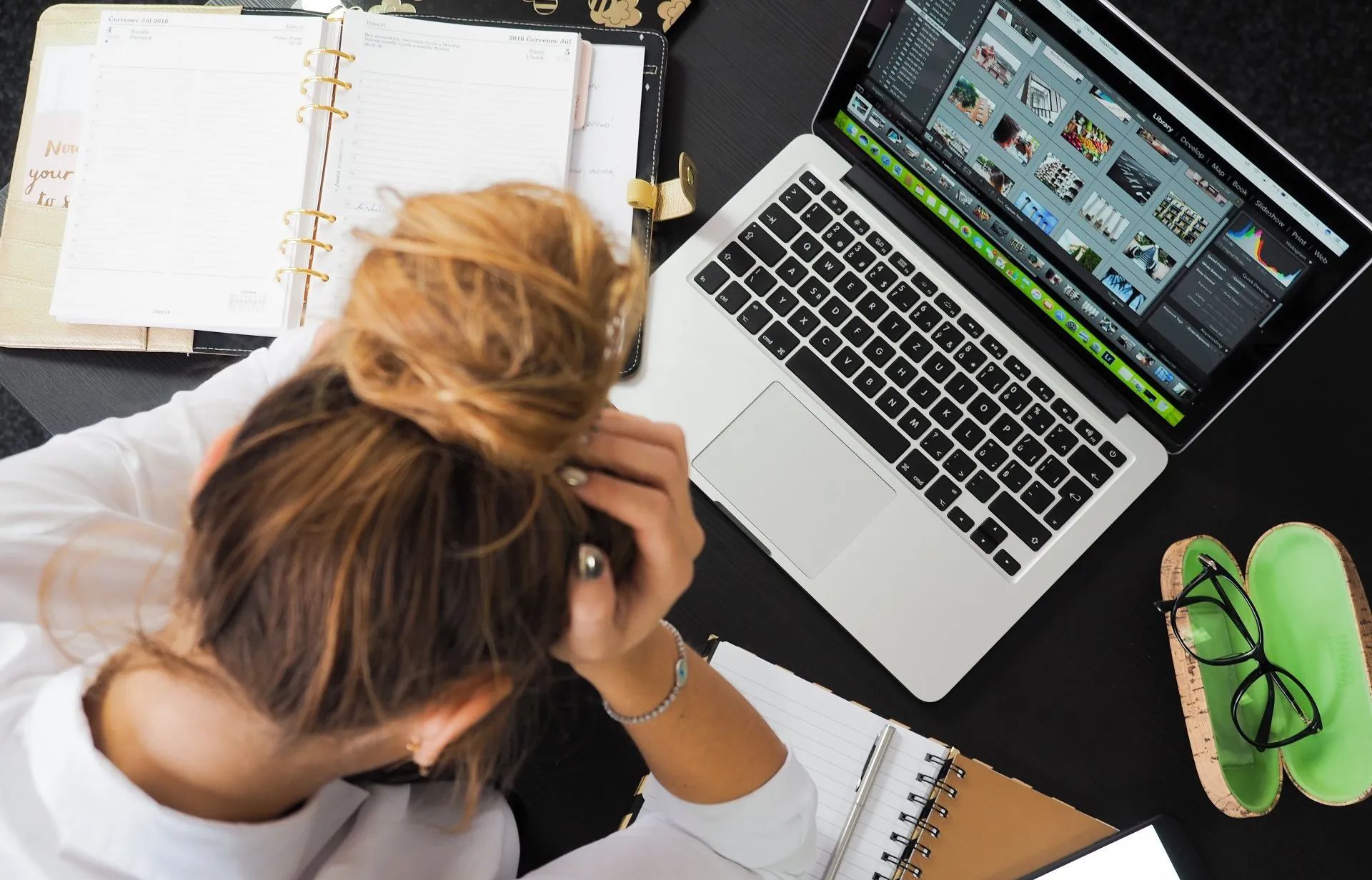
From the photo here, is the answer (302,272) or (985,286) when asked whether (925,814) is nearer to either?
(985,286)

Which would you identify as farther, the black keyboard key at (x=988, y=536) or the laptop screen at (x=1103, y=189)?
the black keyboard key at (x=988, y=536)

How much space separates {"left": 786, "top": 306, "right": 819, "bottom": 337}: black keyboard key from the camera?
2.50ft

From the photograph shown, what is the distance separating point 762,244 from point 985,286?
7.3 inches

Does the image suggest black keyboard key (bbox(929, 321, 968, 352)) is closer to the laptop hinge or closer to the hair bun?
the laptop hinge

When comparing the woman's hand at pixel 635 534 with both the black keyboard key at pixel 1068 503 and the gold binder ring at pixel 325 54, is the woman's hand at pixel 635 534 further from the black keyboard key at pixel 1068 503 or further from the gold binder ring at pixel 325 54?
the gold binder ring at pixel 325 54

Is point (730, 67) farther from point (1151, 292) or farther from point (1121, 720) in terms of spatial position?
point (1121, 720)

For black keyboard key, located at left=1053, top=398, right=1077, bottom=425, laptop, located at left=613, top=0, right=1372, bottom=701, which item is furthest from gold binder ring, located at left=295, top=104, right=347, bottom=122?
black keyboard key, located at left=1053, top=398, right=1077, bottom=425

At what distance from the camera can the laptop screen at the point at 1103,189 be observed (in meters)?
0.55

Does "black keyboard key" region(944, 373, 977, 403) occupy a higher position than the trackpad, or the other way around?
"black keyboard key" region(944, 373, 977, 403)

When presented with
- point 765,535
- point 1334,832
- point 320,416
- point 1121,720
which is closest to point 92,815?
point 320,416

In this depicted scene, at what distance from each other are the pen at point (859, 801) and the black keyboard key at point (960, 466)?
0.66 feet

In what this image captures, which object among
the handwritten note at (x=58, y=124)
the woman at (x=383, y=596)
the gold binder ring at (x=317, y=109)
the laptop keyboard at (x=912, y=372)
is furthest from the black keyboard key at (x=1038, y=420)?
the handwritten note at (x=58, y=124)

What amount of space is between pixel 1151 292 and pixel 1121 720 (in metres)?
0.33

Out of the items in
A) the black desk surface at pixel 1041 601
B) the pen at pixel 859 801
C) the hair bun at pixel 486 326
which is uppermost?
the hair bun at pixel 486 326
